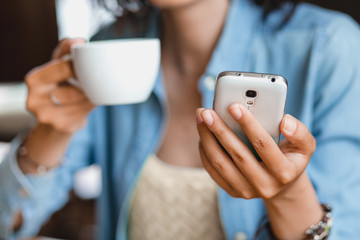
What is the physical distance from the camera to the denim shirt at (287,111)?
0.50m

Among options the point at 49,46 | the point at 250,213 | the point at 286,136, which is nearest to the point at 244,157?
the point at 286,136

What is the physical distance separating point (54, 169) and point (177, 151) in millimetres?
226

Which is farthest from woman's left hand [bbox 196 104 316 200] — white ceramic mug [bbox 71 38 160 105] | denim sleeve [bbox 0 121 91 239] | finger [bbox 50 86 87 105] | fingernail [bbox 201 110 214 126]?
denim sleeve [bbox 0 121 91 239]

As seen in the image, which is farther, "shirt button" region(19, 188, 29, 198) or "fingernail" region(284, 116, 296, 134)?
"shirt button" region(19, 188, 29, 198)

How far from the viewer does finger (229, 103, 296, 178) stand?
0.30 meters

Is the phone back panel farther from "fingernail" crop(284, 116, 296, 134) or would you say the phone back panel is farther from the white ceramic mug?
the white ceramic mug

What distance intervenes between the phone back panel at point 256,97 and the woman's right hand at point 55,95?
0.85ft

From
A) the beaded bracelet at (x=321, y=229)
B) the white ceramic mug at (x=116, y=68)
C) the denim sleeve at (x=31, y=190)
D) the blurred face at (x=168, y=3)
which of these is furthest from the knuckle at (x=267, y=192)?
the denim sleeve at (x=31, y=190)

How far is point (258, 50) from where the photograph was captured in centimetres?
60

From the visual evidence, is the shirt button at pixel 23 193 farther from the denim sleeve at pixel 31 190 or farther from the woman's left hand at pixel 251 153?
the woman's left hand at pixel 251 153

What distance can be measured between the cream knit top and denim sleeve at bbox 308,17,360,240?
17 cm

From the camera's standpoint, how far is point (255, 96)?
1.02 ft

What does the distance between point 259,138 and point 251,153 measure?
27mm

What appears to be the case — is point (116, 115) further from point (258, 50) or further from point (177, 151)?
point (258, 50)
